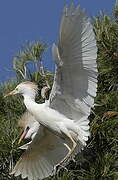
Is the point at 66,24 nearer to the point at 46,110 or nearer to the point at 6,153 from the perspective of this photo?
the point at 46,110

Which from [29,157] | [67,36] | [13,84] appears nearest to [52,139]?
[29,157]

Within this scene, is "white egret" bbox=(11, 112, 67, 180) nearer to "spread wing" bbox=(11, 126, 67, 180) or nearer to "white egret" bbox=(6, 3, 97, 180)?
"spread wing" bbox=(11, 126, 67, 180)

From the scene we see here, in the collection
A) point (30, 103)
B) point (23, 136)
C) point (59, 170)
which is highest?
point (30, 103)

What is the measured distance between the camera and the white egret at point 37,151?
4730 millimetres

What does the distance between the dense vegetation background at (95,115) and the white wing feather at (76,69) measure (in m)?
0.19

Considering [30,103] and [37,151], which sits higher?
[30,103]

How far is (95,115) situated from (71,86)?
431mm

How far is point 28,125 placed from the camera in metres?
4.76

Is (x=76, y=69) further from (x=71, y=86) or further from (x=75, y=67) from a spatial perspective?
(x=71, y=86)

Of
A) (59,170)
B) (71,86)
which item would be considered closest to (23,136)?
(59,170)

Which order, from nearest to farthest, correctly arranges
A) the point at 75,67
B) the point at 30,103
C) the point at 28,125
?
1. the point at 75,67
2. the point at 30,103
3. the point at 28,125

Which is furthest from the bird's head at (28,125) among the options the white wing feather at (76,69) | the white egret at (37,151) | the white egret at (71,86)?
the white wing feather at (76,69)

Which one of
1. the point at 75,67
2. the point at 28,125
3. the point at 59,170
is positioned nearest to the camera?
the point at 75,67

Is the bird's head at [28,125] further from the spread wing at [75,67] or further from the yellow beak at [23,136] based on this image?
the spread wing at [75,67]
